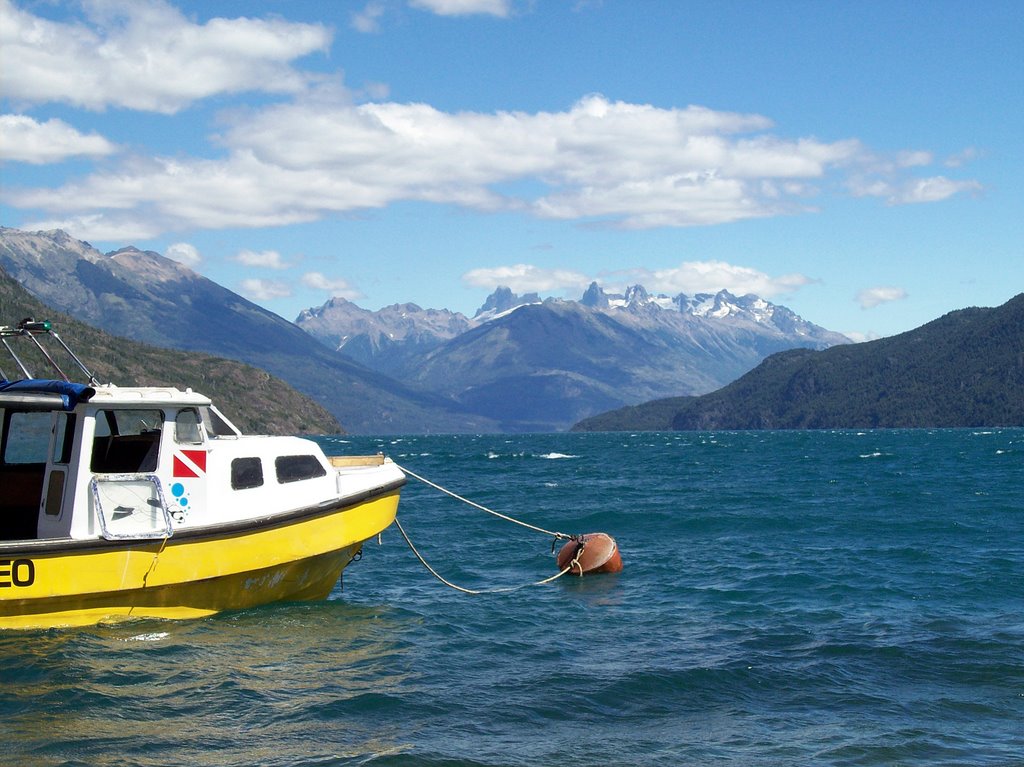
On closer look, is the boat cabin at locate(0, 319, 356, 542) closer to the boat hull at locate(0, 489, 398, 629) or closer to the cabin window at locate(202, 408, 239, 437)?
the cabin window at locate(202, 408, 239, 437)

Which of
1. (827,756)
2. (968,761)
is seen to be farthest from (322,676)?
(968,761)

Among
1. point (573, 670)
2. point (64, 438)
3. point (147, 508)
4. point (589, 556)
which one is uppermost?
point (64, 438)

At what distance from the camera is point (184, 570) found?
1997 cm

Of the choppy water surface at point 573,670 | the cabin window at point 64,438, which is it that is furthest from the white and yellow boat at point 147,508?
the choppy water surface at point 573,670

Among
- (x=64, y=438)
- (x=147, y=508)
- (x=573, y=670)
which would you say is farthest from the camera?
(x=64, y=438)

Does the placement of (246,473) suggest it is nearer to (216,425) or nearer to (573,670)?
(216,425)

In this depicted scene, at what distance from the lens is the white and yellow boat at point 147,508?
1888 centimetres

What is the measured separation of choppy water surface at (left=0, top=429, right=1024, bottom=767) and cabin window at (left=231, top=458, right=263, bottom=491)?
2653 millimetres

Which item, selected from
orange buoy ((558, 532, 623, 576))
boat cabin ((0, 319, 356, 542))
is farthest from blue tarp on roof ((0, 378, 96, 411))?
orange buoy ((558, 532, 623, 576))

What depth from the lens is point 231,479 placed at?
20.6 meters

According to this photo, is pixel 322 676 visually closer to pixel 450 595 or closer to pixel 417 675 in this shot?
pixel 417 675

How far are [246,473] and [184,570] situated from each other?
2152mm

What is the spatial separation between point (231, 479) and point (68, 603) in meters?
3.58

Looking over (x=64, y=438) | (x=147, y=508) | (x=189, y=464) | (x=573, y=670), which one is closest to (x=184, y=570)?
(x=147, y=508)
